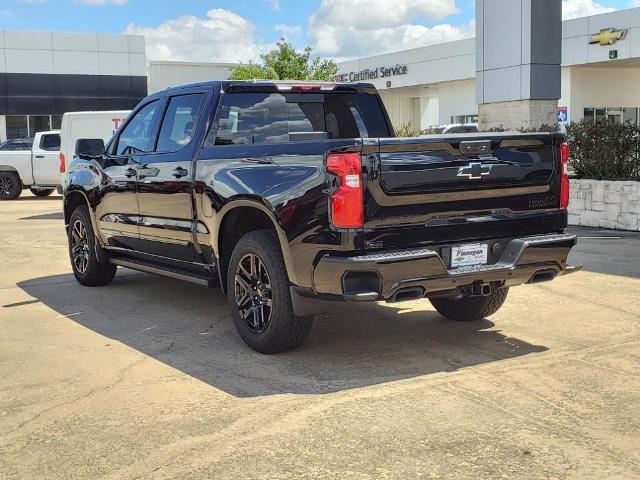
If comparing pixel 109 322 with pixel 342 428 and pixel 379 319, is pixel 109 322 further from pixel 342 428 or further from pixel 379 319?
pixel 342 428

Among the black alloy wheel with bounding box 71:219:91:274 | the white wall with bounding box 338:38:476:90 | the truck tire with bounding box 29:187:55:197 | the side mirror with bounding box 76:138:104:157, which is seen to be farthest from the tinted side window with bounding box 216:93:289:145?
the white wall with bounding box 338:38:476:90

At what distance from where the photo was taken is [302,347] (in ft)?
19.1

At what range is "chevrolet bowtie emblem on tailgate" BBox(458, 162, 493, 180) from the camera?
Result: 514cm

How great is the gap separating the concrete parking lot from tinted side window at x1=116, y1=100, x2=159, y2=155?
1.45m

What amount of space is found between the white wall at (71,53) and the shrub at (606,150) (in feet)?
127

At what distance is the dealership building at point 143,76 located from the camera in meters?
39.8

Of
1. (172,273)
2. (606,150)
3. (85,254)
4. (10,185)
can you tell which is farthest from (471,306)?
(10,185)

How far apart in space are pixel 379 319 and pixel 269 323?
4.94 ft

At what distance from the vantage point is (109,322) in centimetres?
688

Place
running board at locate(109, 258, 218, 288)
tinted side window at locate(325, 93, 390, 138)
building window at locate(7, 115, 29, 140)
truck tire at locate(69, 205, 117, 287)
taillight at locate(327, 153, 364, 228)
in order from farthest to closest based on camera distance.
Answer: building window at locate(7, 115, 29, 140) < truck tire at locate(69, 205, 117, 287) < tinted side window at locate(325, 93, 390, 138) < running board at locate(109, 258, 218, 288) < taillight at locate(327, 153, 364, 228)

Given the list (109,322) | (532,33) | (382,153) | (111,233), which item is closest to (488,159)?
(382,153)

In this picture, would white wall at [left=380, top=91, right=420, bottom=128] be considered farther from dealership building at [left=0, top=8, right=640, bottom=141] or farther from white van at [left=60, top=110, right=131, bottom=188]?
white van at [left=60, top=110, right=131, bottom=188]

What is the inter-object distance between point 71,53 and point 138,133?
139 feet

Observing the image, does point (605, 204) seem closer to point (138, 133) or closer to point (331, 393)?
point (138, 133)
